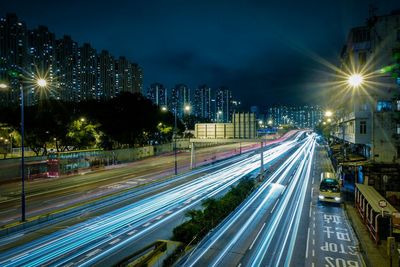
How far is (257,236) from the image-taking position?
16.2 metres

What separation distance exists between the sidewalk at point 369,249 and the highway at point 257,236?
3.21m

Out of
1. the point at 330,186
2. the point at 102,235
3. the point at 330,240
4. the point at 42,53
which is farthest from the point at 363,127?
the point at 42,53

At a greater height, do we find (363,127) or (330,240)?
(363,127)

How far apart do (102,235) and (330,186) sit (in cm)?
1816

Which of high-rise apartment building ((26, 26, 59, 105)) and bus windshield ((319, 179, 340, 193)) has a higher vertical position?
high-rise apartment building ((26, 26, 59, 105))

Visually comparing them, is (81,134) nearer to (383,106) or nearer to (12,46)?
(383,106)

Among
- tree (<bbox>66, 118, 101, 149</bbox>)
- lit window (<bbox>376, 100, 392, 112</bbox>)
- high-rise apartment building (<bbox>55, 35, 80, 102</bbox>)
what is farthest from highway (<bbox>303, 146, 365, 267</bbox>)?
high-rise apartment building (<bbox>55, 35, 80, 102</bbox>)

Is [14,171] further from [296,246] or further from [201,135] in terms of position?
[296,246]

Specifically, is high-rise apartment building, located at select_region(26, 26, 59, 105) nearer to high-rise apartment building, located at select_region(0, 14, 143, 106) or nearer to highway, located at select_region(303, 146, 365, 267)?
high-rise apartment building, located at select_region(0, 14, 143, 106)

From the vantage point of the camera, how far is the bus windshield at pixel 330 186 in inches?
934

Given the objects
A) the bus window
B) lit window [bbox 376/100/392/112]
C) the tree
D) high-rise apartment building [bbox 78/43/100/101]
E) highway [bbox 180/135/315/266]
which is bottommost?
highway [bbox 180/135/315/266]

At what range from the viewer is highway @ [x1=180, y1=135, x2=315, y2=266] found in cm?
1314

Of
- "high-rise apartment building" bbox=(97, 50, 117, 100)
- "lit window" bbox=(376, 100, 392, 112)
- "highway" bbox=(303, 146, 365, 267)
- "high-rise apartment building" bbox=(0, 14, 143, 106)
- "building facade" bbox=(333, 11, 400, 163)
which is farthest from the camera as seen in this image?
"high-rise apartment building" bbox=(97, 50, 117, 100)

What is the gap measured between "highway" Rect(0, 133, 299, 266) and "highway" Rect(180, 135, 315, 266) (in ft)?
13.4
